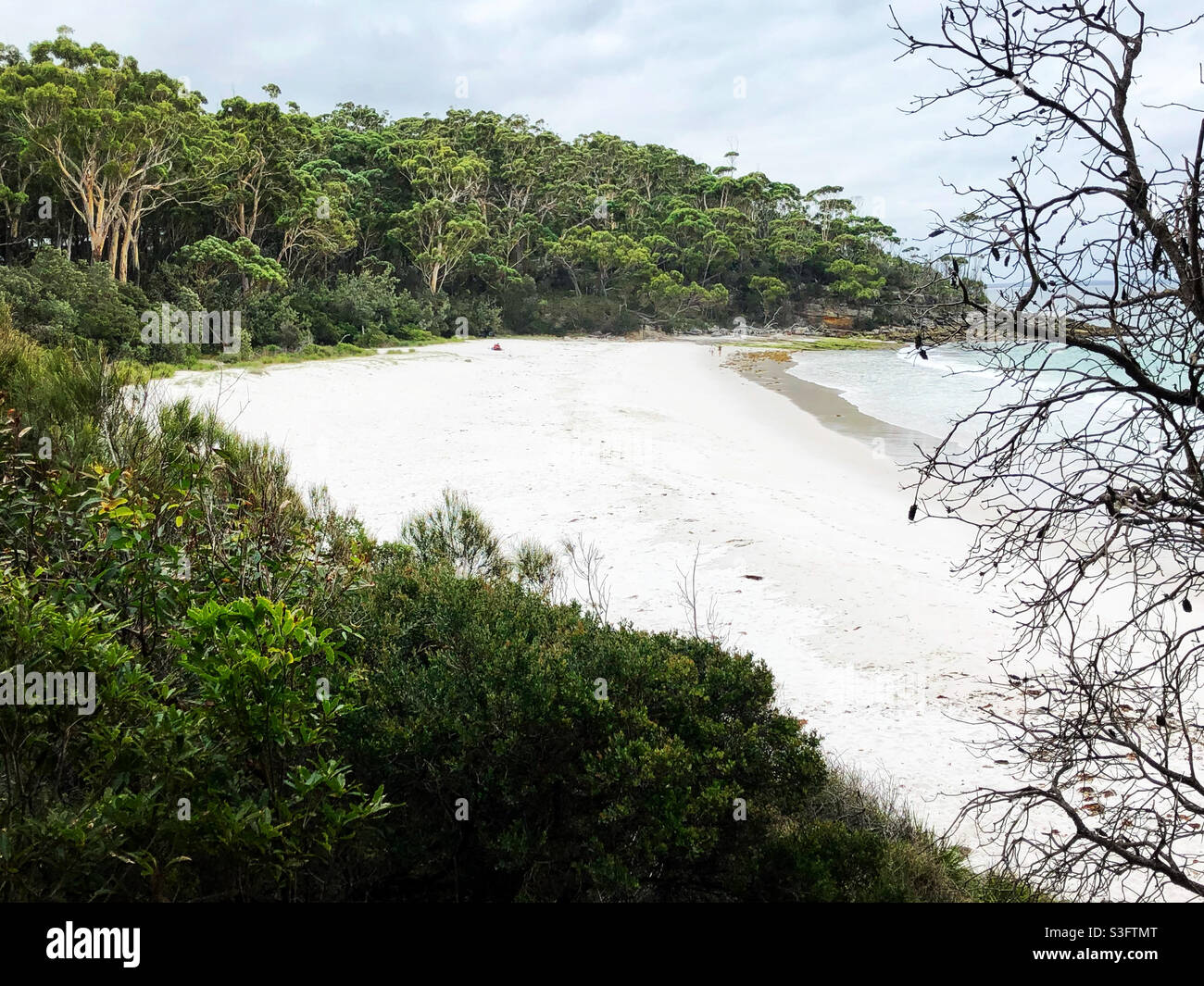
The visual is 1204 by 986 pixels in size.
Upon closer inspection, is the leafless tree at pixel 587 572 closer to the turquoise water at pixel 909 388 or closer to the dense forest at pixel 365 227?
the dense forest at pixel 365 227

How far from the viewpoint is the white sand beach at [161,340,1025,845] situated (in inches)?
243

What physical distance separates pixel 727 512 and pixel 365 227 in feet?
125

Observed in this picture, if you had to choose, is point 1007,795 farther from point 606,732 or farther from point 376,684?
point 376,684

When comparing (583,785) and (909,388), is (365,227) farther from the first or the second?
(583,785)

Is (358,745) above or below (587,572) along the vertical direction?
above

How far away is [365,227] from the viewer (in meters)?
43.8

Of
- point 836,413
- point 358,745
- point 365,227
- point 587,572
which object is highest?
point 365,227

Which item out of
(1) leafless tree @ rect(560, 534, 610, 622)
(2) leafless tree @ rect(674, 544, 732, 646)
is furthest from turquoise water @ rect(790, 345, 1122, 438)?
(1) leafless tree @ rect(560, 534, 610, 622)

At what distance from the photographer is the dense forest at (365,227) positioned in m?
24.1

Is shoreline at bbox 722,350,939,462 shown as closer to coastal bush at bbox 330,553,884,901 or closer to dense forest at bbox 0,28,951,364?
dense forest at bbox 0,28,951,364

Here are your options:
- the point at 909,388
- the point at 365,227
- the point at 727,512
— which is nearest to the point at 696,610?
→ the point at 727,512

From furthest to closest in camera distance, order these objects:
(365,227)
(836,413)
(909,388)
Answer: (365,227) → (909,388) → (836,413)
